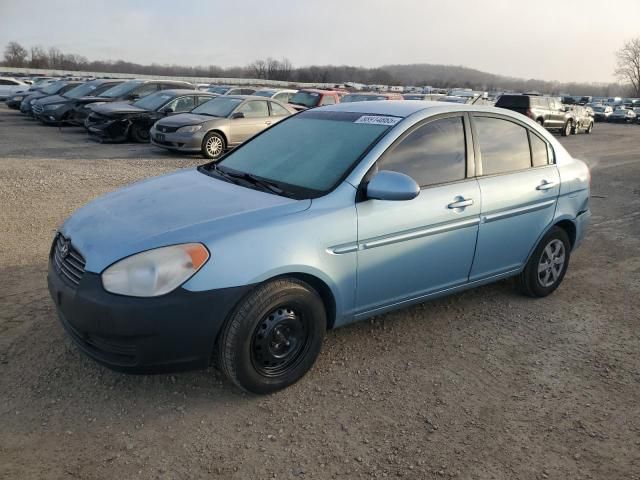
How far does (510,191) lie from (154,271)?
9.12 feet

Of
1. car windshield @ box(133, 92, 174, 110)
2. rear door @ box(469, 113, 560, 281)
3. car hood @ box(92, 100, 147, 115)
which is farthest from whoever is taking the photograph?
car windshield @ box(133, 92, 174, 110)

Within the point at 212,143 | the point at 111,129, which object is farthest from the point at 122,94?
the point at 212,143

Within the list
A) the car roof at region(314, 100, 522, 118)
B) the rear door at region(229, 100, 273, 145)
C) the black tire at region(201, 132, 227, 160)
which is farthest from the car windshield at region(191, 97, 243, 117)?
the car roof at region(314, 100, 522, 118)

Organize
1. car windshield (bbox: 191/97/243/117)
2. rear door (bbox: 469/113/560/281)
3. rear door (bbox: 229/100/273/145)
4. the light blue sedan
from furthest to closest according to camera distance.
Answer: car windshield (bbox: 191/97/243/117)
rear door (bbox: 229/100/273/145)
rear door (bbox: 469/113/560/281)
the light blue sedan

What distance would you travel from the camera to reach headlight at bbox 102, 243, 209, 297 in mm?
2752

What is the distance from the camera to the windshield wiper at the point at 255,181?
11.4ft

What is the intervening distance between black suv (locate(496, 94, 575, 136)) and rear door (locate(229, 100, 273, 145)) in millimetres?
13239

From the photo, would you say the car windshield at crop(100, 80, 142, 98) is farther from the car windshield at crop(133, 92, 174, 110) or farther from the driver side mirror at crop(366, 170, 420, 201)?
the driver side mirror at crop(366, 170, 420, 201)

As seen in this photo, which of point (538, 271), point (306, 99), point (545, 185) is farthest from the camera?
point (306, 99)

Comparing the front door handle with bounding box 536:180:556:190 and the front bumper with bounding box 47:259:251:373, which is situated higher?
the front door handle with bounding box 536:180:556:190

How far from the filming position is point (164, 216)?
3115 millimetres

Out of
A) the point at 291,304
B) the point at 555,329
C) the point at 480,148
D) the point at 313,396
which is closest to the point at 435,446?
the point at 313,396

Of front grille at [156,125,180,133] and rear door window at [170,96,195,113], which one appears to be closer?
front grille at [156,125,180,133]

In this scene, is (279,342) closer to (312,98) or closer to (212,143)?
(212,143)
